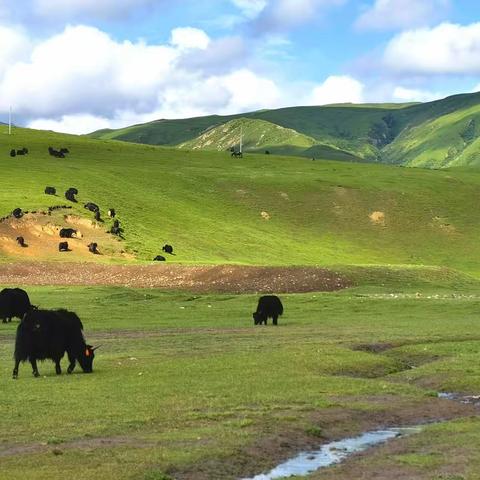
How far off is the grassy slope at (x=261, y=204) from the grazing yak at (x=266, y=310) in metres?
39.2

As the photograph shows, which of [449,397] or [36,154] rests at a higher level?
[36,154]

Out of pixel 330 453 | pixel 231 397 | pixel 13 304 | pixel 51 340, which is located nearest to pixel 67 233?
pixel 13 304

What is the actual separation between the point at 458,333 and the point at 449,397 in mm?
15233

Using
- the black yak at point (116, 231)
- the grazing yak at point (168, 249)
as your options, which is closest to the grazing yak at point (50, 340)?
the grazing yak at point (168, 249)

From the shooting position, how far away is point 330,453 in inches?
764

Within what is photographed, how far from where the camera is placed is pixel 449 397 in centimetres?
2638

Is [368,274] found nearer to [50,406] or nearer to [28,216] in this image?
[28,216]

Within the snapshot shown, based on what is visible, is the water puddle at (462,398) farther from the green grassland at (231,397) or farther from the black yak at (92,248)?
the black yak at (92,248)

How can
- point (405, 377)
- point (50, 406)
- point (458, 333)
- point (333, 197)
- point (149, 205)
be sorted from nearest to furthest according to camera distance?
point (50, 406) → point (405, 377) → point (458, 333) → point (149, 205) → point (333, 197)

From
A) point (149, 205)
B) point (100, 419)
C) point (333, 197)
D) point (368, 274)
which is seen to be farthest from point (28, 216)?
point (100, 419)

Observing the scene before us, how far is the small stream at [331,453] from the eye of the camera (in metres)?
17.6

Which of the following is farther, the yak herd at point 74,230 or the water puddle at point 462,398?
the yak herd at point 74,230

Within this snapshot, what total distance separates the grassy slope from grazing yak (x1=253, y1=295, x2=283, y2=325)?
129 ft

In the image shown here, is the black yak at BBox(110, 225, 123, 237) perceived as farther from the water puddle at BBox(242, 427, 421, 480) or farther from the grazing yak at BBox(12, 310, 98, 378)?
the water puddle at BBox(242, 427, 421, 480)
